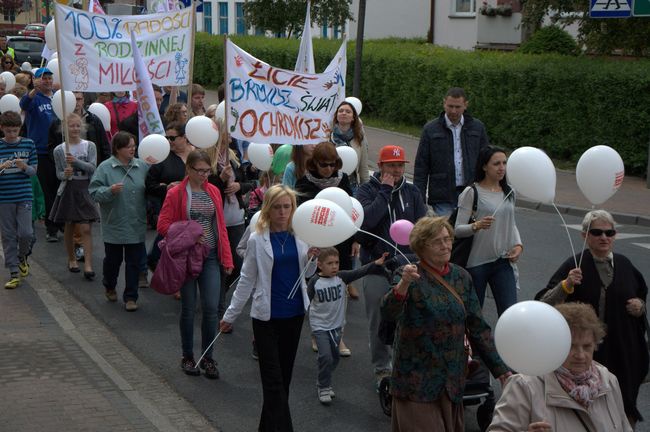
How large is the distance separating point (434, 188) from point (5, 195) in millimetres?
4189

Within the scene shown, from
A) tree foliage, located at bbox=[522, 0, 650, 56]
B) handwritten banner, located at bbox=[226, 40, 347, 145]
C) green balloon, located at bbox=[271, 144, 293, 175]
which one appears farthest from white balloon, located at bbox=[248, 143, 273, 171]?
tree foliage, located at bbox=[522, 0, 650, 56]

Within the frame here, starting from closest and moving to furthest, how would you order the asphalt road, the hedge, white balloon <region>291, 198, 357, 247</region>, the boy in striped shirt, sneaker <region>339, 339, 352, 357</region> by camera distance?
1. white balloon <region>291, 198, 357, 247</region>
2. the asphalt road
3. sneaker <region>339, 339, 352, 357</region>
4. the boy in striped shirt
5. the hedge

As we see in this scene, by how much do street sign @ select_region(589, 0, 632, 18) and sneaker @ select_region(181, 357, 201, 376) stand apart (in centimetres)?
1080

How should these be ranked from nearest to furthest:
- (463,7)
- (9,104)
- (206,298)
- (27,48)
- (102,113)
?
(206,298) < (102,113) < (9,104) < (463,7) < (27,48)

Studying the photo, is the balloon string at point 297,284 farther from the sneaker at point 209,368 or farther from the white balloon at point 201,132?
the white balloon at point 201,132

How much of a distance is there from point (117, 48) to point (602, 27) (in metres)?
13.2

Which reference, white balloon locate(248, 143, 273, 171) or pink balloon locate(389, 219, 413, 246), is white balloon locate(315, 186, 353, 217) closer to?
pink balloon locate(389, 219, 413, 246)

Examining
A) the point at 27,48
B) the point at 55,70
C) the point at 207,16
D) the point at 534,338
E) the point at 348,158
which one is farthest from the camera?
the point at 207,16

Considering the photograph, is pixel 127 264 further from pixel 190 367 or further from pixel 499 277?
pixel 499 277

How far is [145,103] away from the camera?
412 inches

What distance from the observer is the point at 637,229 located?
14750 mm

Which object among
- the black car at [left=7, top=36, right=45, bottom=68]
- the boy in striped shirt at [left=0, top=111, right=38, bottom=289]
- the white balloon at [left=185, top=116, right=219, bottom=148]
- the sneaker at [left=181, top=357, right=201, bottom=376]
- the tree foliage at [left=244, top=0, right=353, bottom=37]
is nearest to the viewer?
the sneaker at [left=181, top=357, right=201, bottom=376]

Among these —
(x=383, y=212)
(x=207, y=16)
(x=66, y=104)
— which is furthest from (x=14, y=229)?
(x=207, y=16)

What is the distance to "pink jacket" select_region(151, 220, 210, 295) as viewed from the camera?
7.86 m
